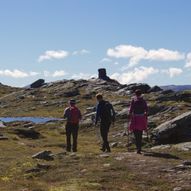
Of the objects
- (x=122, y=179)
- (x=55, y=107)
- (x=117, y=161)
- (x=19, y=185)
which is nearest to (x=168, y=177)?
(x=122, y=179)

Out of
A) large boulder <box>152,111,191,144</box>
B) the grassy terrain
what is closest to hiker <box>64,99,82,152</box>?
the grassy terrain

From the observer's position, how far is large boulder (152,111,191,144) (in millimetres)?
38344

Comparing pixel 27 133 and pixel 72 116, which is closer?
pixel 72 116

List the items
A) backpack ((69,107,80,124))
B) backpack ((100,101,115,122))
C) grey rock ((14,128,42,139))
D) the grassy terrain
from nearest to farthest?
the grassy terrain, backpack ((100,101,115,122)), backpack ((69,107,80,124)), grey rock ((14,128,42,139))

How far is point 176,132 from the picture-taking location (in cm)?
3834

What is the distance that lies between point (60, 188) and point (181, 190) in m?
4.62

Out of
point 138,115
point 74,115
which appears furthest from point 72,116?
point 138,115

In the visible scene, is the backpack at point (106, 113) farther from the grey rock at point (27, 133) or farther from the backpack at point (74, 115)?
the grey rock at point (27, 133)

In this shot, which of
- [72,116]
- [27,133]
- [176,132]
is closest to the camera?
[72,116]

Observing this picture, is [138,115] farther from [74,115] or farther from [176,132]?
[176,132]

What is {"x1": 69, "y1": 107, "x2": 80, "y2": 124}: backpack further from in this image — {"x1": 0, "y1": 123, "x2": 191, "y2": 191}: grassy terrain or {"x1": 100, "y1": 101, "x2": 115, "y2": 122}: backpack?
{"x1": 0, "y1": 123, "x2": 191, "y2": 191}: grassy terrain

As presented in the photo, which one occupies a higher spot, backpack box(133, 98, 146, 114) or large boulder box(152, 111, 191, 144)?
backpack box(133, 98, 146, 114)

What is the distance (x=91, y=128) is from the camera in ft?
211

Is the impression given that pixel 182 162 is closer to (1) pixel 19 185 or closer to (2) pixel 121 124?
(1) pixel 19 185
